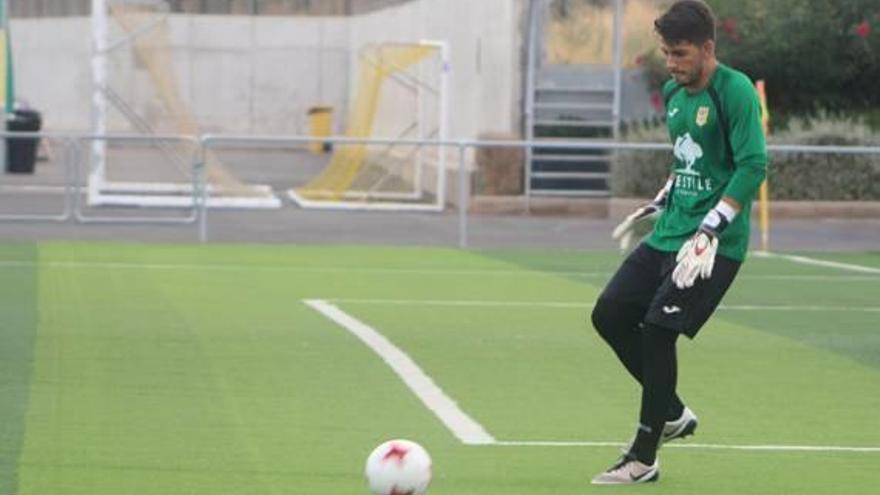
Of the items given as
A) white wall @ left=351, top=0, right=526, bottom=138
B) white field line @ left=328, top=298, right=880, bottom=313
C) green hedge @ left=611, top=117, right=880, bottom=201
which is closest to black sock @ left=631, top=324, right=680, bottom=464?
white field line @ left=328, top=298, right=880, bottom=313

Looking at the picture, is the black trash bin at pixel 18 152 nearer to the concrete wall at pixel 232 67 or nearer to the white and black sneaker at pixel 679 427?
the concrete wall at pixel 232 67

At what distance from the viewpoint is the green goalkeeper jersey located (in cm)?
859

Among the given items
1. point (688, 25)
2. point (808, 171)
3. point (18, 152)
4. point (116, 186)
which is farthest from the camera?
point (18, 152)

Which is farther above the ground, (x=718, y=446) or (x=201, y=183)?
(x=718, y=446)

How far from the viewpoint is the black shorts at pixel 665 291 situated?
869 cm

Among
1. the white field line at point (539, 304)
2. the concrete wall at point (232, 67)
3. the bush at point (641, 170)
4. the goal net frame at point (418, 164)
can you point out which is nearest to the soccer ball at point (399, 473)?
the white field line at point (539, 304)

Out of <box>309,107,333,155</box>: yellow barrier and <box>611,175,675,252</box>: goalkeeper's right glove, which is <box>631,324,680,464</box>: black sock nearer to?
<box>611,175,675,252</box>: goalkeeper's right glove

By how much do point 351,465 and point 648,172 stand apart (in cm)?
2022

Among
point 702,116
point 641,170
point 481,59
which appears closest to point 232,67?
point 481,59

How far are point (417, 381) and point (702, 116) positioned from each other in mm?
3741

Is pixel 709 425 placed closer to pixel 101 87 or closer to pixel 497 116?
pixel 101 87

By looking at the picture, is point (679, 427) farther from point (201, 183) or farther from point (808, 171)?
point (808, 171)

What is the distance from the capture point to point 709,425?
10.6 meters

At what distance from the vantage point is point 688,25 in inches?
340
